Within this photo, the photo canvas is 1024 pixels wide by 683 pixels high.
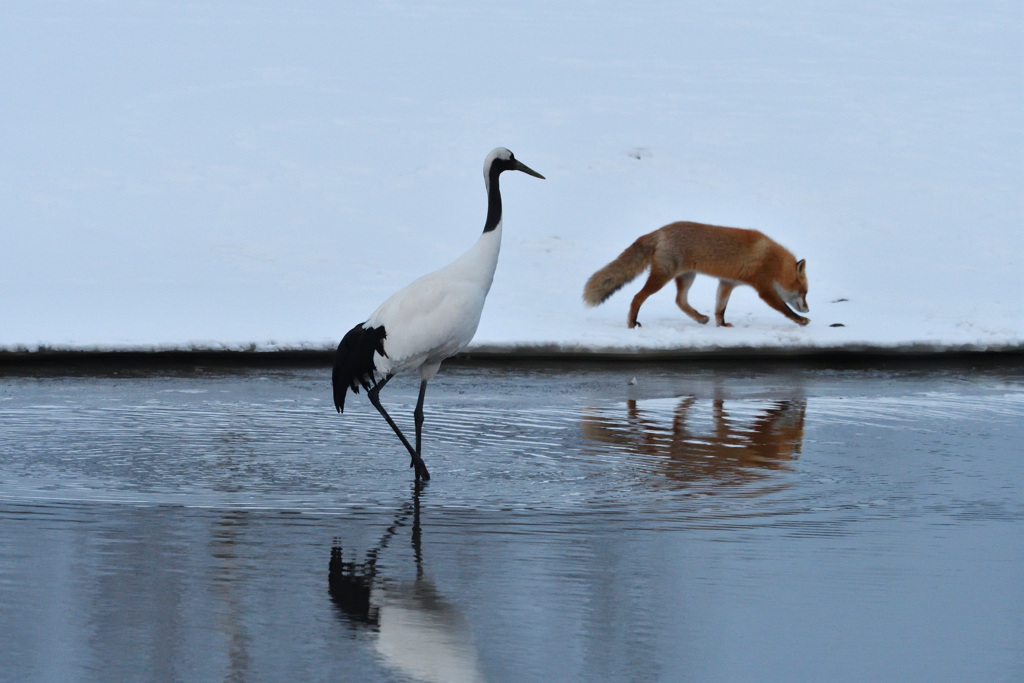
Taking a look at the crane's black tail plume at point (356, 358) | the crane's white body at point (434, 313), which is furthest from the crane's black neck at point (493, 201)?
the crane's black tail plume at point (356, 358)

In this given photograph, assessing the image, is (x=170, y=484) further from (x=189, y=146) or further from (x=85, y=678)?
(x=189, y=146)

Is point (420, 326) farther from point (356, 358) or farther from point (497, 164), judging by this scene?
point (497, 164)

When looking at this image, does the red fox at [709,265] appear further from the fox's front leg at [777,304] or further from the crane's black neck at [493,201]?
the crane's black neck at [493,201]

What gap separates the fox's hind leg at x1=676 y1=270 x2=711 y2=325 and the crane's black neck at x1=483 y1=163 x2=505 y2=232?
735 centimetres

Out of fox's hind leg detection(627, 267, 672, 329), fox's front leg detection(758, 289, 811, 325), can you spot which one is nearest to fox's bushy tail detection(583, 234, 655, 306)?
fox's hind leg detection(627, 267, 672, 329)

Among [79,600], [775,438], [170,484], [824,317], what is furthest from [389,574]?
[824,317]

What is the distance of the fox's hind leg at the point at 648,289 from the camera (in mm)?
16250

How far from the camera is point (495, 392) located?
12.0m

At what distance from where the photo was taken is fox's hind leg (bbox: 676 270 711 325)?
16.8 metres

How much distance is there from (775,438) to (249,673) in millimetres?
5510

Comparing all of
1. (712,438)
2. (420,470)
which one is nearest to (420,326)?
(420,470)

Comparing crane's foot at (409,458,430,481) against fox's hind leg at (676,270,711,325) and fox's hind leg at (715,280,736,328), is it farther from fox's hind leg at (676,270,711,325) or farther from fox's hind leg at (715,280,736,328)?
fox's hind leg at (676,270,711,325)

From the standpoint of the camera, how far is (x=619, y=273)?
1669cm

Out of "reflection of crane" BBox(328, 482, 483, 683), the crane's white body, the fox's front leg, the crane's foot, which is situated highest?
the fox's front leg
